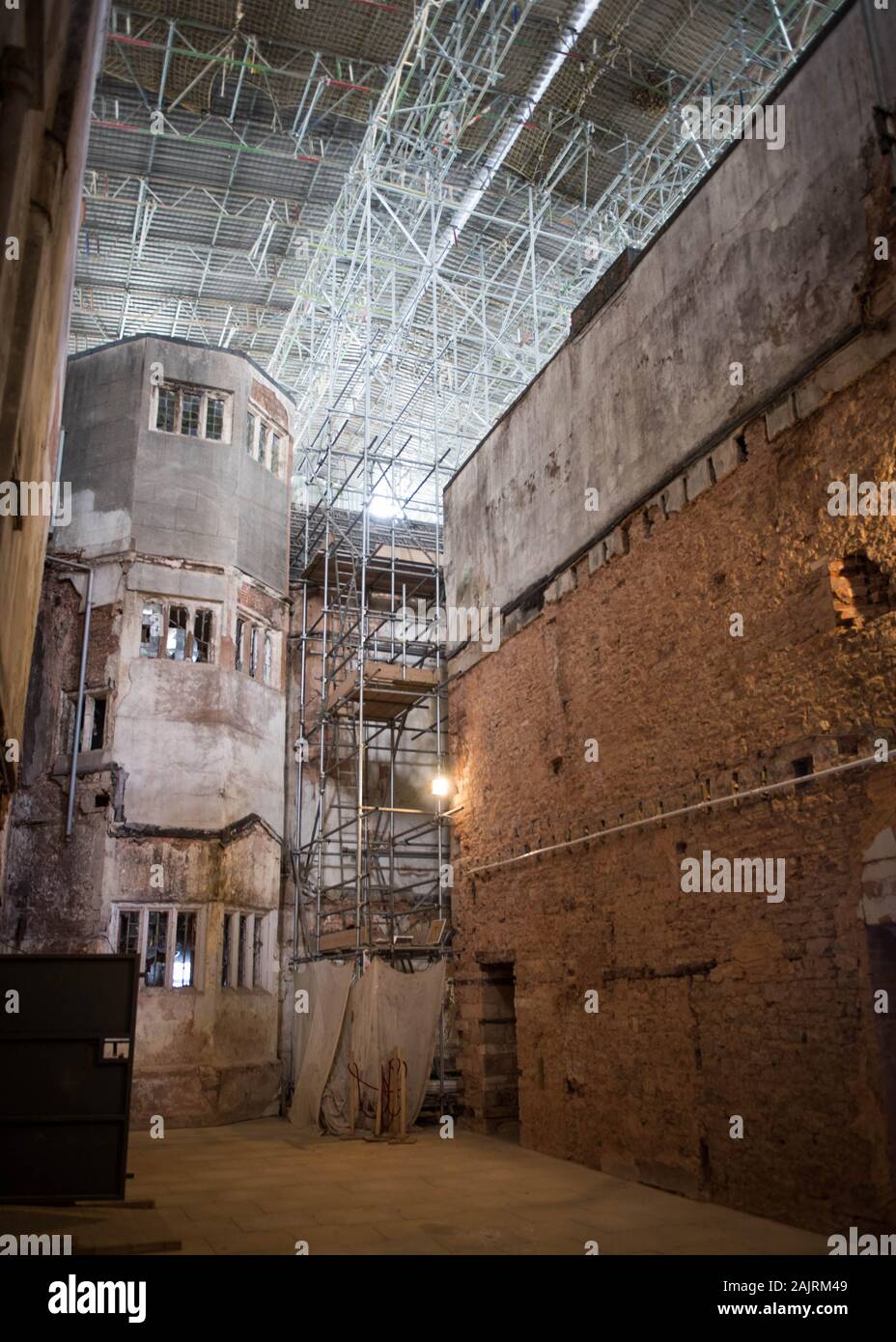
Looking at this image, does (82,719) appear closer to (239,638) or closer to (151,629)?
(151,629)

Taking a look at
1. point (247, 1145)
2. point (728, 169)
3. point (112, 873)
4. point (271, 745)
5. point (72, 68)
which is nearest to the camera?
point (72, 68)

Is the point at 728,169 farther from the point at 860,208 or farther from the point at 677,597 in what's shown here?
the point at 677,597

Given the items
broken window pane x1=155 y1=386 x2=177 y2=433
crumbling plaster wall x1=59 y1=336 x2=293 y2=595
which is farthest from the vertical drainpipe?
broken window pane x1=155 y1=386 x2=177 y2=433

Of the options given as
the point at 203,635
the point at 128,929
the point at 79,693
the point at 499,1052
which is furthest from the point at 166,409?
the point at 499,1052

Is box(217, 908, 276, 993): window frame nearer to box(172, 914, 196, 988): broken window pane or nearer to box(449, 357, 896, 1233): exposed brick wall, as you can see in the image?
box(172, 914, 196, 988): broken window pane

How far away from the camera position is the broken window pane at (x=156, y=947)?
15.3m

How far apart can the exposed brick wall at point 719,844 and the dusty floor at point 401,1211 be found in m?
0.56

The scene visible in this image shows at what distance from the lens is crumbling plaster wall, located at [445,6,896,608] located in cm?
840

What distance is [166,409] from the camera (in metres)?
18.2

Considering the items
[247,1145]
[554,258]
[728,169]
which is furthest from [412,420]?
[247,1145]

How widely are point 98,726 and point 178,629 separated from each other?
6.82ft

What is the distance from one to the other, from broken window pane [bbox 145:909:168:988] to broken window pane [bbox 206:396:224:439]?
8.50m

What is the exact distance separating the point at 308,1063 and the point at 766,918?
8247 millimetres

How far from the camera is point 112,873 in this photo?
1544 centimetres
